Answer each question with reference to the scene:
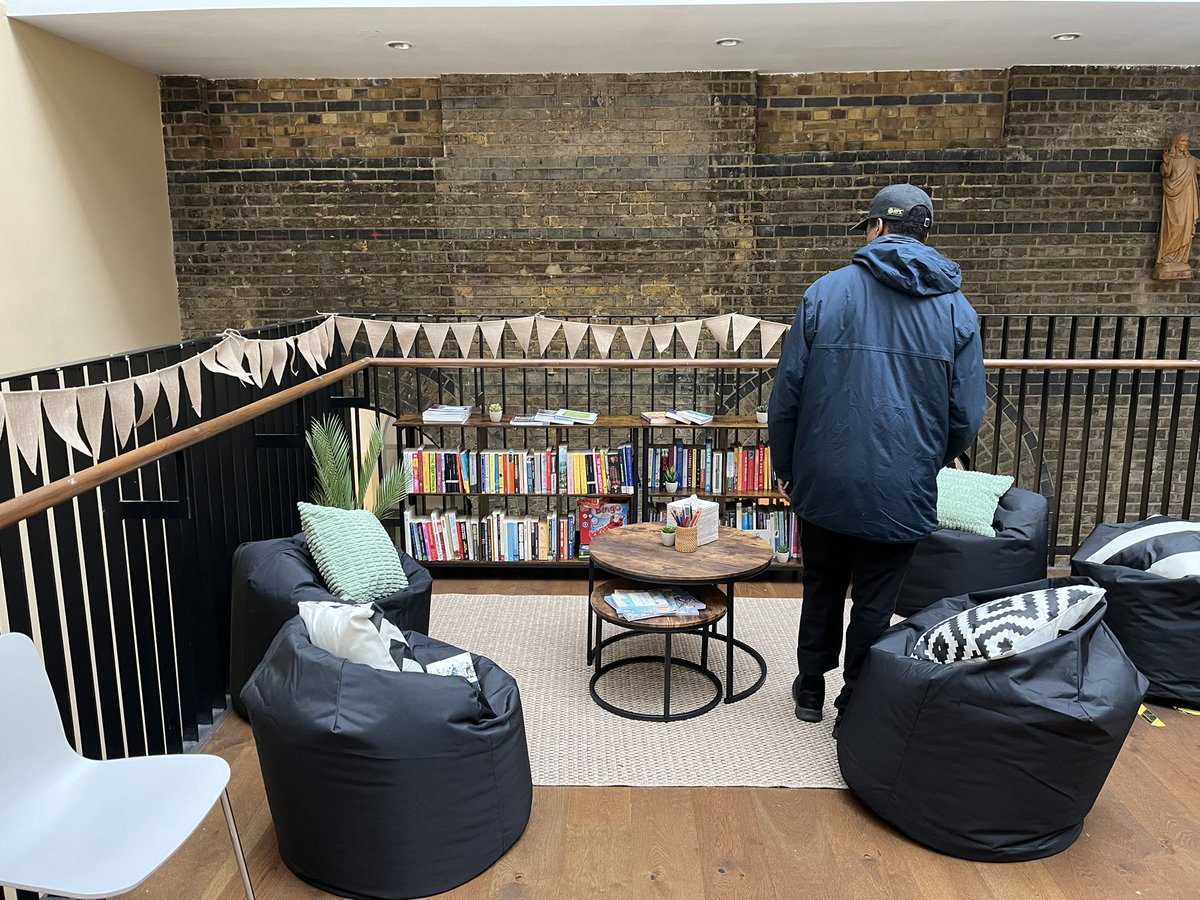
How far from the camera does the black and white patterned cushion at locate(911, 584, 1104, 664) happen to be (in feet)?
7.43

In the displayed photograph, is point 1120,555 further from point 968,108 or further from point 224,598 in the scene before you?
point 968,108

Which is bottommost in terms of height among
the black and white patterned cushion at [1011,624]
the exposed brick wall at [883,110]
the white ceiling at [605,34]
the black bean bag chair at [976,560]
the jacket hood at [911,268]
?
the black bean bag chair at [976,560]

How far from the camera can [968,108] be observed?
22.2ft

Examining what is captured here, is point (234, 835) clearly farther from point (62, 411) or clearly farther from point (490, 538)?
point (490, 538)

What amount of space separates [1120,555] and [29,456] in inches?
142

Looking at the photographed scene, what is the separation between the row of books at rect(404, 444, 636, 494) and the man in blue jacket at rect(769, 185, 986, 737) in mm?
1900

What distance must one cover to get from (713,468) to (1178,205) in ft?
15.9

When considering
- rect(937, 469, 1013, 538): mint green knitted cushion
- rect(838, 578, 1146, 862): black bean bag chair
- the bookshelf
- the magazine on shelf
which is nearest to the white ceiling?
the bookshelf

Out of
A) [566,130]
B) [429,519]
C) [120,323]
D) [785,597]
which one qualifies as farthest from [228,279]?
[785,597]

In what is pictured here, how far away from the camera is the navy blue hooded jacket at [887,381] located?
253 centimetres

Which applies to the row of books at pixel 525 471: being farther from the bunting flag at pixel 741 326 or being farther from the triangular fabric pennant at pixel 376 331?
the bunting flag at pixel 741 326

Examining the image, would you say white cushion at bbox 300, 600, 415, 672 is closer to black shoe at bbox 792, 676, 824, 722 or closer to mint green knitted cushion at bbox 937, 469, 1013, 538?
black shoe at bbox 792, 676, 824, 722

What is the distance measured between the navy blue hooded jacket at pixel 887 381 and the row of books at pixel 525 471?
1.98 meters

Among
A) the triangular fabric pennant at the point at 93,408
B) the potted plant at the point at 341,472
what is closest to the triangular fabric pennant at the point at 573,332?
the potted plant at the point at 341,472
